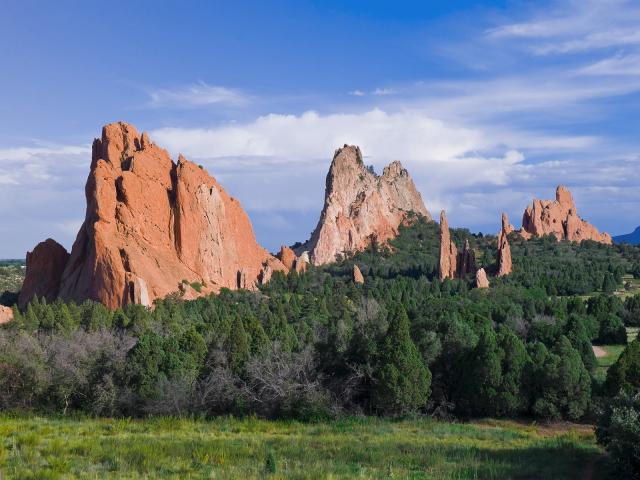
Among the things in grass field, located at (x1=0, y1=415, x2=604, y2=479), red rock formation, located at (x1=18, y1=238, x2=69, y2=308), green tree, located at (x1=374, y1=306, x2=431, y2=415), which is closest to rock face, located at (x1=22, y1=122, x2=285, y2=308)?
red rock formation, located at (x1=18, y1=238, x2=69, y2=308)

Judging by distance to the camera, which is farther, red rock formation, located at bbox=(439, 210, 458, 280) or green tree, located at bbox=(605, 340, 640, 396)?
red rock formation, located at bbox=(439, 210, 458, 280)

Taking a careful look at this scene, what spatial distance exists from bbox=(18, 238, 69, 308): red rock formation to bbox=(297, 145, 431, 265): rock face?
5075 centimetres

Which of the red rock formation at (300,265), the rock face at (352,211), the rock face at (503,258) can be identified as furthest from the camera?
the rock face at (352,211)

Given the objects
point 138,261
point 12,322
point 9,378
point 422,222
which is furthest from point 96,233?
point 422,222

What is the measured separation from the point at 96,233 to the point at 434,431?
54.4 meters

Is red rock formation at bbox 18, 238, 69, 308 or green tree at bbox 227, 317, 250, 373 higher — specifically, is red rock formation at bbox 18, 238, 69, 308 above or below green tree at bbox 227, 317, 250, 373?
above

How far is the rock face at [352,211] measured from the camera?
411 ft

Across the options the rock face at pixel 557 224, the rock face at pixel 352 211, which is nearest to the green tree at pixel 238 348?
the rock face at pixel 352 211

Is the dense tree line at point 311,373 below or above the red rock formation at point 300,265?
below

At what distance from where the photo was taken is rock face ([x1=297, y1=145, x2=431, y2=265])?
411ft

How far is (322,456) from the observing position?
20.5 m

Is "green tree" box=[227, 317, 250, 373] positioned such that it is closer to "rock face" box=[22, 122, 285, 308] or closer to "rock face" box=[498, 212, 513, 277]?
"rock face" box=[22, 122, 285, 308]

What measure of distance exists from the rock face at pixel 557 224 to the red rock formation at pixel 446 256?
3147 centimetres

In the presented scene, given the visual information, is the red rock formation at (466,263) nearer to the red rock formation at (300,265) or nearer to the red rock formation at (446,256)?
the red rock formation at (446,256)
